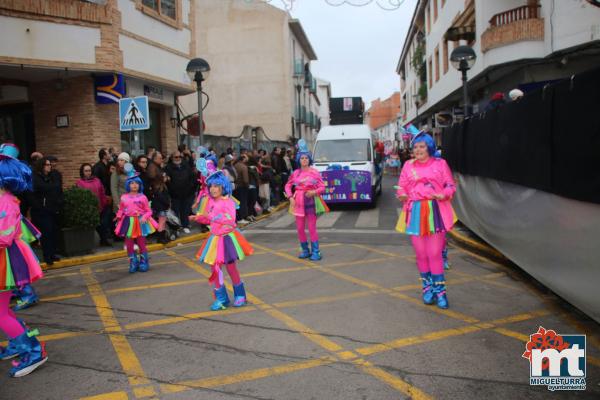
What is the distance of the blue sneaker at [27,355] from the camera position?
4004mm

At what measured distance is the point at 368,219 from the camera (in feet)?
41.7

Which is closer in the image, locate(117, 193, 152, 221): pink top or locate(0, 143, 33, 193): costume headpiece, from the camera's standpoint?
locate(0, 143, 33, 193): costume headpiece

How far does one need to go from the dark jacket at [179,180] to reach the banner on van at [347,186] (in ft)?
15.2

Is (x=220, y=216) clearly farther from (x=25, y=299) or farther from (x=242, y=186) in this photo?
(x=242, y=186)

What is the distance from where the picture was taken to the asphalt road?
3.59m

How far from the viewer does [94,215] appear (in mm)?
8875

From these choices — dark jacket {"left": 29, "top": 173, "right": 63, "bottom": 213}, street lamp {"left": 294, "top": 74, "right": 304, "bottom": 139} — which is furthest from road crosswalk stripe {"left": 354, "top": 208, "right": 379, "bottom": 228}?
street lamp {"left": 294, "top": 74, "right": 304, "bottom": 139}

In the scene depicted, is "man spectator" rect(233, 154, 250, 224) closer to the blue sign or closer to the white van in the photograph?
the white van

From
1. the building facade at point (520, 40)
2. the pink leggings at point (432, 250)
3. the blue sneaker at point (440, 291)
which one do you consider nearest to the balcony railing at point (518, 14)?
the building facade at point (520, 40)

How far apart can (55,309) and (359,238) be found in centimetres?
587

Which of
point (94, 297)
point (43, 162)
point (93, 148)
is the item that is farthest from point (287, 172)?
point (94, 297)

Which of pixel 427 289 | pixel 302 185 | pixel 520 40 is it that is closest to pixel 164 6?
pixel 302 185

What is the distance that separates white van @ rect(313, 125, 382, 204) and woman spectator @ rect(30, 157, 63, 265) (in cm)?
786

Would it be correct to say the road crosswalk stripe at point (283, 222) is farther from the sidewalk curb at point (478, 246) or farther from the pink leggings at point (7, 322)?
the pink leggings at point (7, 322)
